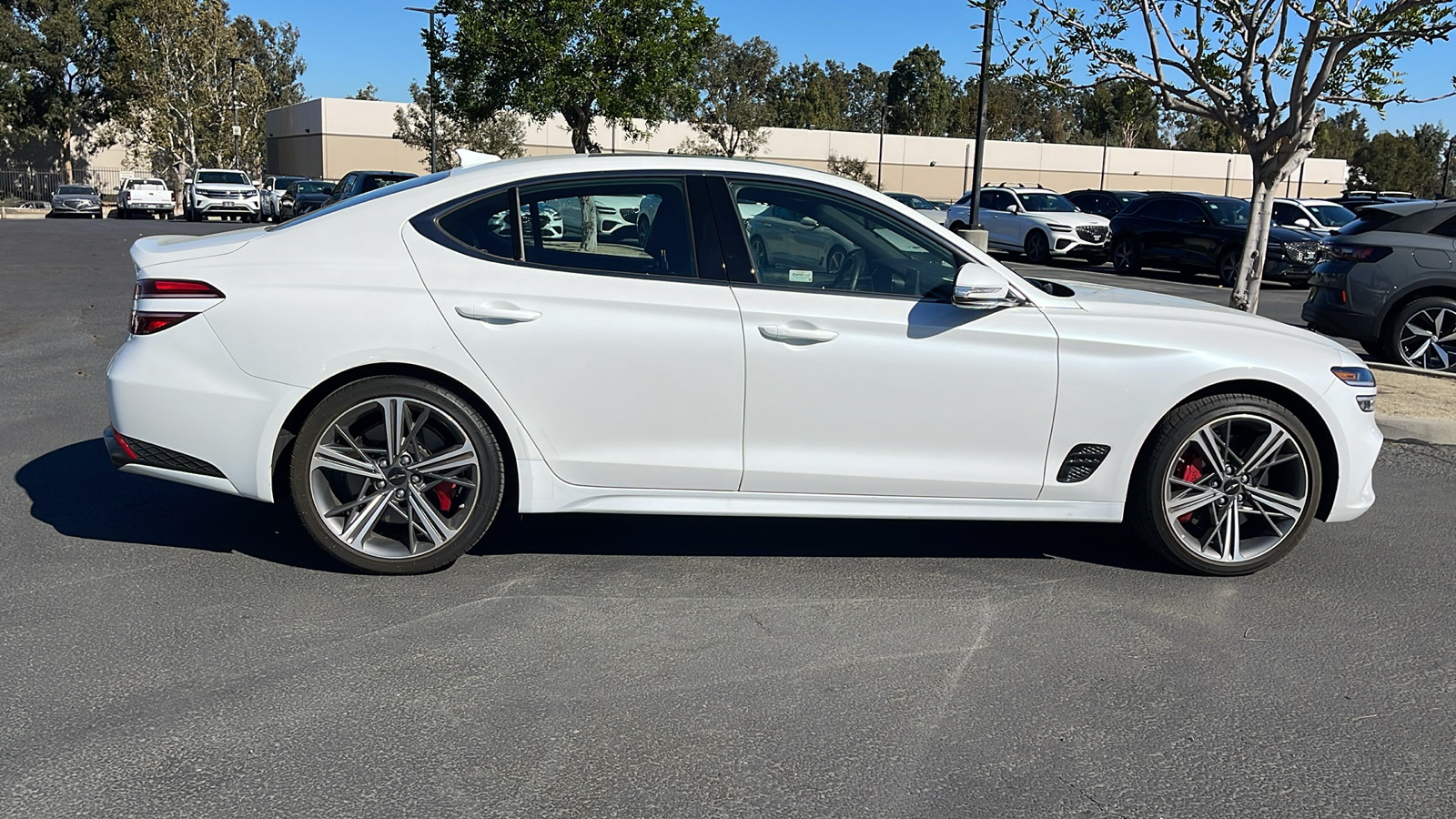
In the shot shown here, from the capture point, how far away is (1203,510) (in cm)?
502

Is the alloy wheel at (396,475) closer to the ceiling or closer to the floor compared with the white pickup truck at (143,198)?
closer to the floor

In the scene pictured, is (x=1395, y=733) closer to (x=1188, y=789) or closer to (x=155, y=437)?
(x=1188, y=789)

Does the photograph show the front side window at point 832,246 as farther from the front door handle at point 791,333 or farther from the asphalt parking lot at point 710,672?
the asphalt parking lot at point 710,672

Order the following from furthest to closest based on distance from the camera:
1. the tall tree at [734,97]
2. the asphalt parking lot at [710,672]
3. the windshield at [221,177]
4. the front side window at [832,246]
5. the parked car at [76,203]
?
1. the tall tree at [734,97]
2. the parked car at [76,203]
3. the windshield at [221,177]
4. the front side window at [832,246]
5. the asphalt parking lot at [710,672]

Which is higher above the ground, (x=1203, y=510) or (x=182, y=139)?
(x=182, y=139)

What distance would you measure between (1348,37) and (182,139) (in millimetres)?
59281

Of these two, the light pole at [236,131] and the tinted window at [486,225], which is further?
the light pole at [236,131]

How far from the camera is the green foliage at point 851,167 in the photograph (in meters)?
59.7

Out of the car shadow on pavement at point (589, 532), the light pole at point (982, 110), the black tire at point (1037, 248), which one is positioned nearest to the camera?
the car shadow on pavement at point (589, 532)

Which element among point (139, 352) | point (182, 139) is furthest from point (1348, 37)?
point (182, 139)

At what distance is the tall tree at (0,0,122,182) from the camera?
59219mm

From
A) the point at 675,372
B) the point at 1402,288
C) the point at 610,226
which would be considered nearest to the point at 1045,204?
the point at 1402,288

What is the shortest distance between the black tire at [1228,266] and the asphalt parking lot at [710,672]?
16722mm

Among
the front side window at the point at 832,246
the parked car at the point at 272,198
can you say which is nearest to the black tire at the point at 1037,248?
the front side window at the point at 832,246
